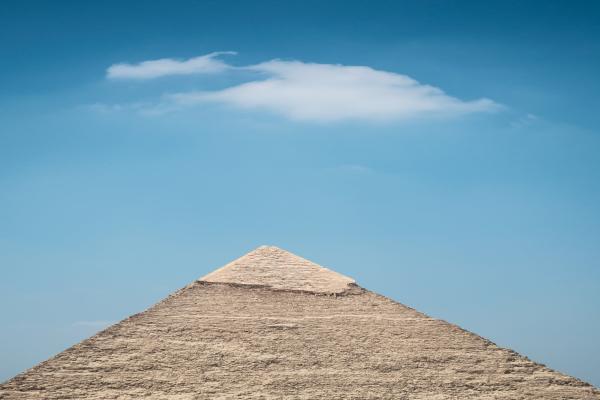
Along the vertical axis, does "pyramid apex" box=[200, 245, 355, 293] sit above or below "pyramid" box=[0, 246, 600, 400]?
above

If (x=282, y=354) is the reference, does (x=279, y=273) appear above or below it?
above

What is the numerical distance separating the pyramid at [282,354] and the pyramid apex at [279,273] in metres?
0.05

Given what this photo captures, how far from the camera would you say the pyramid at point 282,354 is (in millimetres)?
20828

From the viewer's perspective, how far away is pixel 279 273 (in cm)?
2406

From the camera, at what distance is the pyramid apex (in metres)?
23.7

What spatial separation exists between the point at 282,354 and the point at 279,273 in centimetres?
300

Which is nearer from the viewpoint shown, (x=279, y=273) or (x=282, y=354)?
(x=282, y=354)

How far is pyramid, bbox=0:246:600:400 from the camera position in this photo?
20.8m

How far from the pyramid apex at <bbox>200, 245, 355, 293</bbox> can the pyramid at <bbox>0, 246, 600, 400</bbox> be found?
0.16 feet

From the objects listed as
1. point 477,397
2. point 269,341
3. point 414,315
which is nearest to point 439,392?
point 477,397

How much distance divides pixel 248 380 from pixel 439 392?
458cm

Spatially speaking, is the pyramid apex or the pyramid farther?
the pyramid apex

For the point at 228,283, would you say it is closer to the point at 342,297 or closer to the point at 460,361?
the point at 342,297

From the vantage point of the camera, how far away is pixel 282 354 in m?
21.6
